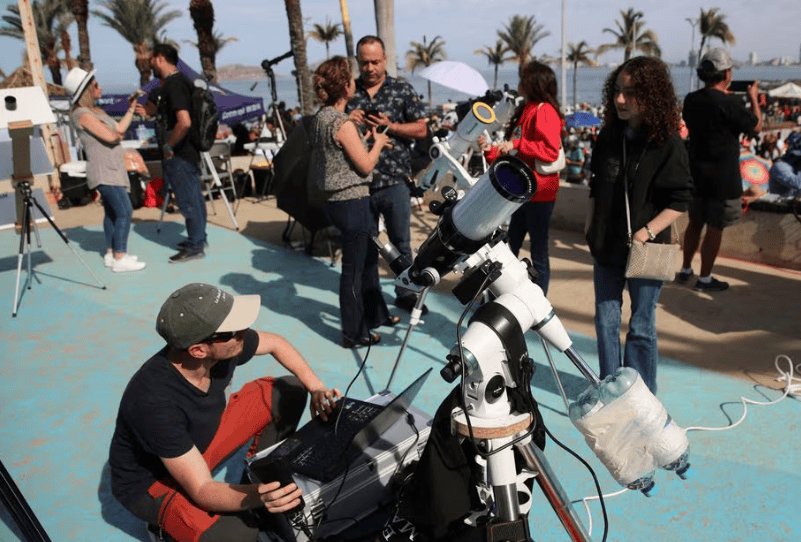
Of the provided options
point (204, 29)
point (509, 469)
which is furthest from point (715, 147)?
point (204, 29)

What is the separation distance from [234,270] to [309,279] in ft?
2.78

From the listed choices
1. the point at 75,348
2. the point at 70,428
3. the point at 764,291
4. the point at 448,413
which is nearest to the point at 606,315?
the point at 448,413

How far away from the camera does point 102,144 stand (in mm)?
5590

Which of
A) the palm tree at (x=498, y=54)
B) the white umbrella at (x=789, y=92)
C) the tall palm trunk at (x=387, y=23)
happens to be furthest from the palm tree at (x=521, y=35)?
the tall palm trunk at (x=387, y=23)

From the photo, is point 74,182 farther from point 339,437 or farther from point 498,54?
point 498,54

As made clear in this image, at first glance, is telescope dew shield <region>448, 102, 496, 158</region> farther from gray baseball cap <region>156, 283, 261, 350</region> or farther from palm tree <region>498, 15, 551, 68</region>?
palm tree <region>498, 15, 551, 68</region>

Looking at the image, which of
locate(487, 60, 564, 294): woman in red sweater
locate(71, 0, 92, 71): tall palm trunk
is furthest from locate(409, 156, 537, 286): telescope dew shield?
locate(71, 0, 92, 71): tall palm trunk

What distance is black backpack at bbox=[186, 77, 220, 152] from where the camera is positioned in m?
5.89

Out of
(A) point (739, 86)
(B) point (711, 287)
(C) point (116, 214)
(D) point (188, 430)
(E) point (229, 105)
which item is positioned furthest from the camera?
(E) point (229, 105)

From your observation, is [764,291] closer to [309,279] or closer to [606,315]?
[606,315]

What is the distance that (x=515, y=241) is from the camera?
4.33 meters

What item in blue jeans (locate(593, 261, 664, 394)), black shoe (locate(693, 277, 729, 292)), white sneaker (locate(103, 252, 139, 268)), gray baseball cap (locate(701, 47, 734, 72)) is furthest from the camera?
white sneaker (locate(103, 252, 139, 268))

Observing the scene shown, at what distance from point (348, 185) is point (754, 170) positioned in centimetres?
499

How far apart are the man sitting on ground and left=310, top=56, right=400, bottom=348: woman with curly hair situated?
4.41 feet
